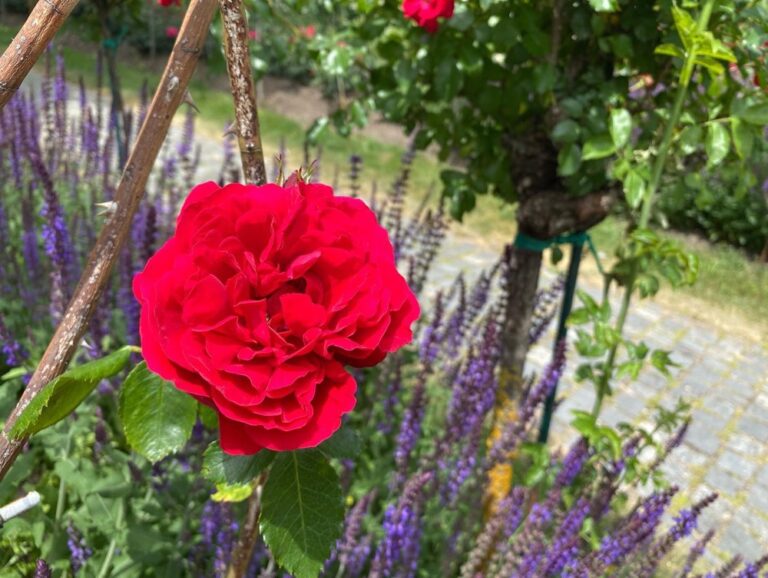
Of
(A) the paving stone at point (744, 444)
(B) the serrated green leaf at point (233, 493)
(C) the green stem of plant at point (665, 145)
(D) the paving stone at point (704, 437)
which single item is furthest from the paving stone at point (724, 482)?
(B) the serrated green leaf at point (233, 493)

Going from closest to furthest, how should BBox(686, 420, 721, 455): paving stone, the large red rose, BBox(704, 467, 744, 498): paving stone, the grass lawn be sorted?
the large red rose, BBox(704, 467, 744, 498): paving stone, BBox(686, 420, 721, 455): paving stone, the grass lawn

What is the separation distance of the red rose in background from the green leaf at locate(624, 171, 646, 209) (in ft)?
1.89

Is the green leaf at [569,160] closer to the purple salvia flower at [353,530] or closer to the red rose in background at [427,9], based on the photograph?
the red rose in background at [427,9]

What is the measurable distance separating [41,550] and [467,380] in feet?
4.00

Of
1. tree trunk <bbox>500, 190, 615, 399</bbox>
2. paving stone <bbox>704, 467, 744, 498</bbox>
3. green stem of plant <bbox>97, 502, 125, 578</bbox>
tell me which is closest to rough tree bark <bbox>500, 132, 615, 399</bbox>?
tree trunk <bbox>500, 190, 615, 399</bbox>

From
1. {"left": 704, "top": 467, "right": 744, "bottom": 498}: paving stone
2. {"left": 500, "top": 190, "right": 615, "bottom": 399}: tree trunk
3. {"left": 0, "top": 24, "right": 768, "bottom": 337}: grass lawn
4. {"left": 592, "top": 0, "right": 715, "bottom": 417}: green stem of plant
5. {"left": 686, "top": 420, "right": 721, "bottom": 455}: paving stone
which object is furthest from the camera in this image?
{"left": 0, "top": 24, "right": 768, "bottom": 337}: grass lawn

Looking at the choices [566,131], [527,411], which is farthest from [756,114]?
[527,411]

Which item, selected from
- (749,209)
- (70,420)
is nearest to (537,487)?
(70,420)

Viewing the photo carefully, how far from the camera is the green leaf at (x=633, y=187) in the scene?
1602mm

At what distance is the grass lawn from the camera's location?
5.91 metres

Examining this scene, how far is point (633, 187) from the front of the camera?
1.62 meters

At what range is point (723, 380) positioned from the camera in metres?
4.64

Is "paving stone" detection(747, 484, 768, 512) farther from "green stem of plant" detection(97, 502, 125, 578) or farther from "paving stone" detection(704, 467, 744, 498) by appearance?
"green stem of plant" detection(97, 502, 125, 578)

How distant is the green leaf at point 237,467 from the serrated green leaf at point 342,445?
0.07 metres
